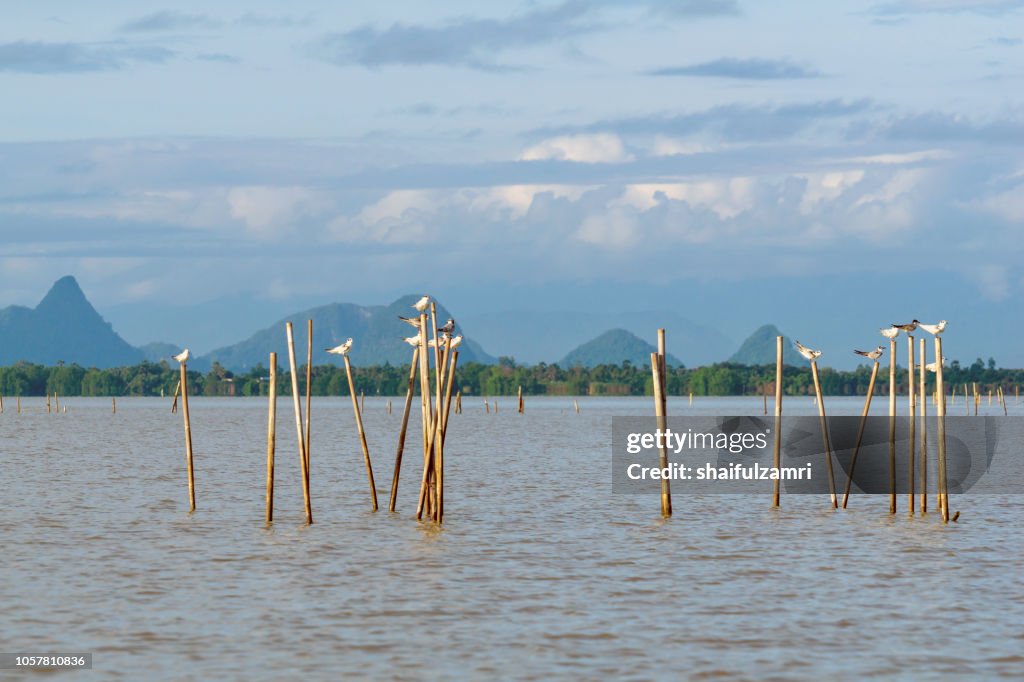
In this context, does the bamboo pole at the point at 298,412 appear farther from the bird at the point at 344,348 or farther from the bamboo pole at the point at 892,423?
the bamboo pole at the point at 892,423

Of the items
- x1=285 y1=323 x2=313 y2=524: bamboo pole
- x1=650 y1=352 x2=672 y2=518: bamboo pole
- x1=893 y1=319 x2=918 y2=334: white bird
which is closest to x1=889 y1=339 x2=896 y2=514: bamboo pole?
x1=893 y1=319 x2=918 y2=334: white bird

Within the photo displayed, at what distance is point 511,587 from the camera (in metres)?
20.5

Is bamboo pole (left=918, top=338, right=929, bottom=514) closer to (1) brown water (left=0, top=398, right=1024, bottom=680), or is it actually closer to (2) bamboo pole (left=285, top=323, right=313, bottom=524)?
(1) brown water (left=0, top=398, right=1024, bottom=680)

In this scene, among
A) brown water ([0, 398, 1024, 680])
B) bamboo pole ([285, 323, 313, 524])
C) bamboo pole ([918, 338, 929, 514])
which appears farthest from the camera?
bamboo pole ([918, 338, 929, 514])

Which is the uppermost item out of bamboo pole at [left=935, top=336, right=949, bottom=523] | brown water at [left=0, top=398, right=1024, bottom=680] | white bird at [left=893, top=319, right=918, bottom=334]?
white bird at [left=893, top=319, right=918, bottom=334]

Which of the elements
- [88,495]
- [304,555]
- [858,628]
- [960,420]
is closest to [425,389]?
[304,555]

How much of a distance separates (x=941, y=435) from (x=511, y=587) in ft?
29.4

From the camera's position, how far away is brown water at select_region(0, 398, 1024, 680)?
15648mm

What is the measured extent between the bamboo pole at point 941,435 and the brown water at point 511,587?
47 centimetres

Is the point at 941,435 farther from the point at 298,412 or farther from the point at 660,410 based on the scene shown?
the point at 298,412

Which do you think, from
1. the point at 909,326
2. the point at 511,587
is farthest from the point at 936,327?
the point at 511,587

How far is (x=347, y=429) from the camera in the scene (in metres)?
91.7

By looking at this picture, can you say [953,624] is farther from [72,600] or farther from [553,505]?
[553,505]

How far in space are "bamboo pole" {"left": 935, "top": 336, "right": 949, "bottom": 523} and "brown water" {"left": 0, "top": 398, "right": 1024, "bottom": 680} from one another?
18.7 inches
